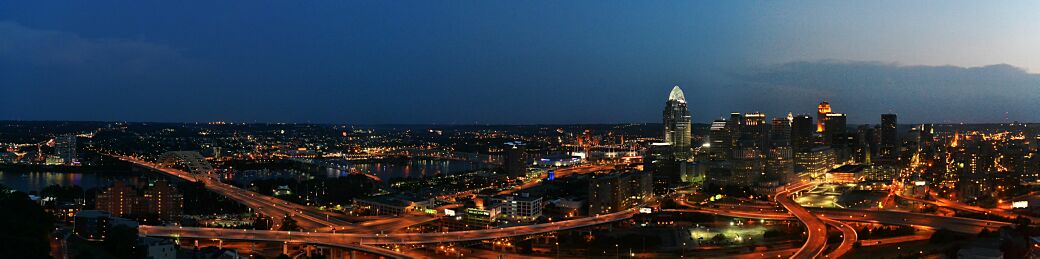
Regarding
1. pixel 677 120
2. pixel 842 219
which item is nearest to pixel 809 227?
pixel 842 219

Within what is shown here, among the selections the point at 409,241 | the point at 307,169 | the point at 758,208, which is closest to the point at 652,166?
the point at 758,208

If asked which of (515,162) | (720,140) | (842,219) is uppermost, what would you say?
(720,140)

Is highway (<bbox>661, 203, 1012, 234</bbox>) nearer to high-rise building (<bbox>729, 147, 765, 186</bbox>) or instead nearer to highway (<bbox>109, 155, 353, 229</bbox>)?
high-rise building (<bbox>729, 147, 765, 186</bbox>)

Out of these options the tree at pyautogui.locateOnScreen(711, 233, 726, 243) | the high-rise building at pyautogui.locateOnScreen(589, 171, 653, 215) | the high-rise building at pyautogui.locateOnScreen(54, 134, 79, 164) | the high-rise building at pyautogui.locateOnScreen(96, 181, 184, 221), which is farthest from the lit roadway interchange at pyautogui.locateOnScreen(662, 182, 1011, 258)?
the high-rise building at pyautogui.locateOnScreen(54, 134, 79, 164)

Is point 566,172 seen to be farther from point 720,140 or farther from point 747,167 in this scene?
point 720,140

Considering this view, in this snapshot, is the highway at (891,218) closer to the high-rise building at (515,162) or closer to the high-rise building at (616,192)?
the high-rise building at (616,192)

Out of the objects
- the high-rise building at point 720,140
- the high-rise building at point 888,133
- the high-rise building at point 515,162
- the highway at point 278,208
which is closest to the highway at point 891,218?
the highway at point 278,208
